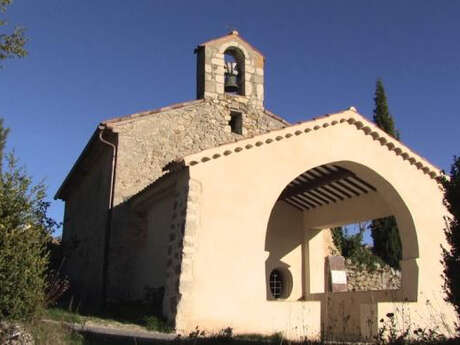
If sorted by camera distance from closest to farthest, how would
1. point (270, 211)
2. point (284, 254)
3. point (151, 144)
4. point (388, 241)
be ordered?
point (270, 211), point (151, 144), point (284, 254), point (388, 241)

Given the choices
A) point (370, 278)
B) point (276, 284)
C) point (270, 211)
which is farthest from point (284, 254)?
point (270, 211)

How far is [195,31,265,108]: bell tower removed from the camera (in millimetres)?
15641

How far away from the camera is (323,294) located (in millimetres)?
14398

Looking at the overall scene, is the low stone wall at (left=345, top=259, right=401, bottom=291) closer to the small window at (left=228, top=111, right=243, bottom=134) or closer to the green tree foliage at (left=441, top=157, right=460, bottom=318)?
the small window at (left=228, top=111, right=243, bottom=134)

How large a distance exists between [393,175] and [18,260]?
841 cm

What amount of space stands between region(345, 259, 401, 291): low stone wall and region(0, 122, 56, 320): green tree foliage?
38.3 feet

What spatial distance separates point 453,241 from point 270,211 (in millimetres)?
4418

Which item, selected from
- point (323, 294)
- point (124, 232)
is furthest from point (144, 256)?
point (323, 294)

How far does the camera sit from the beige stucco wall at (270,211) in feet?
33.1

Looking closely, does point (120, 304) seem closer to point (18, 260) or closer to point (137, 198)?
point (137, 198)

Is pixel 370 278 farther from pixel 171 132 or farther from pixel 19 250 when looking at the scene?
pixel 19 250

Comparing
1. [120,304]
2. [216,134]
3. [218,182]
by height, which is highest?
[216,134]

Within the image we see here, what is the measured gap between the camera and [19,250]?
692cm

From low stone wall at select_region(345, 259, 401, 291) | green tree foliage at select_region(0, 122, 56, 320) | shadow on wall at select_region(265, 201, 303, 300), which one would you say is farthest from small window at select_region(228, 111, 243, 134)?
green tree foliage at select_region(0, 122, 56, 320)
